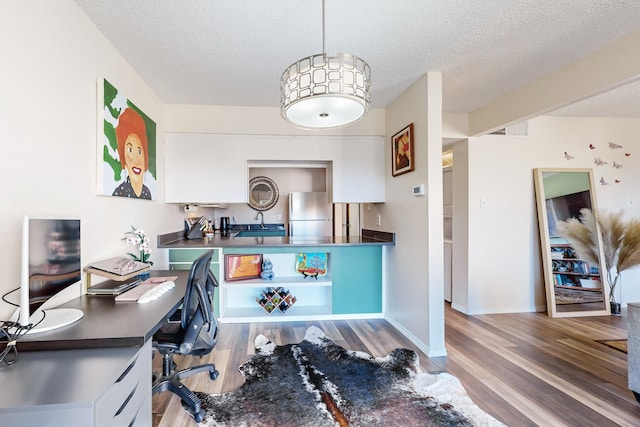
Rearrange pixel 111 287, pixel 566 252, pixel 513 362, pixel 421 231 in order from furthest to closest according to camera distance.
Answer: pixel 566 252 → pixel 421 231 → pixel 513 362 → pixel 111 287

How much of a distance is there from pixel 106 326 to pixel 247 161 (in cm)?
251

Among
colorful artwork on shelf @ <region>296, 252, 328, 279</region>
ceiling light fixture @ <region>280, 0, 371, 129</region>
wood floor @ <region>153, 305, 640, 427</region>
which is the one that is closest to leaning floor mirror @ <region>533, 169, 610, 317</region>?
wood floor @ <region>153, 305, 640, 427</region>

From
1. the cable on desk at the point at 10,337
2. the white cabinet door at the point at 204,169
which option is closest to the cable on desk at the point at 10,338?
the cable on desk at the point at 10,337

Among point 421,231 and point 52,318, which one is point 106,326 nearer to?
point 52,318

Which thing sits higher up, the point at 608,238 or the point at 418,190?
the point at 418,190

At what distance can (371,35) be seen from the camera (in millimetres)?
2131

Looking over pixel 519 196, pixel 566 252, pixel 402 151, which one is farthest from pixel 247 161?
pixel 566 252

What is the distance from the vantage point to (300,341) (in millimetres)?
2900

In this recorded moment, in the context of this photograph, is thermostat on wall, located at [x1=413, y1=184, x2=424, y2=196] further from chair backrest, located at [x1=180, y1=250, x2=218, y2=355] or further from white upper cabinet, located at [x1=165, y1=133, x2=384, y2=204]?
chair backrest, located at [x1=180, y1=250, x2=218, y2=355]

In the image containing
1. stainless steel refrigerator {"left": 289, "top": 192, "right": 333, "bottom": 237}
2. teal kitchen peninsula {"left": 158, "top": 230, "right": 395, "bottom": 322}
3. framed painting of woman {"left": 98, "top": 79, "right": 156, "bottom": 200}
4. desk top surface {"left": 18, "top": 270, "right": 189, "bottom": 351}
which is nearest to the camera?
desk top surface {"left": 18, "top": 270, "right": 189, "bottom": 351}

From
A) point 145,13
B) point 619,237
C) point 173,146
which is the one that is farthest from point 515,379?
point 173,146

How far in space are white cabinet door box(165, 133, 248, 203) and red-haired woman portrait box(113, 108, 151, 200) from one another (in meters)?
0.59

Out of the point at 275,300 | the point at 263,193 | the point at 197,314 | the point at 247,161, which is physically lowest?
the point at 275,300

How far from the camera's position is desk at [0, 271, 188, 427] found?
87 cm
